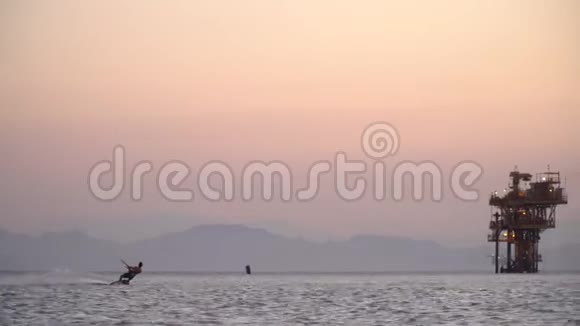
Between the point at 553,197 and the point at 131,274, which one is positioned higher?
the point at 553,197

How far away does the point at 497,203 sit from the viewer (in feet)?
446

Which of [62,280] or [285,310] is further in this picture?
[62,280]

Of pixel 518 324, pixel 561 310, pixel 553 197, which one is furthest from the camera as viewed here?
pixel 553 197

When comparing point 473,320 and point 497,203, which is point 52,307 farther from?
point 497,203

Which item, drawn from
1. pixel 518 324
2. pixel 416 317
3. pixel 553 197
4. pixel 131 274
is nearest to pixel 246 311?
pixel 416 317

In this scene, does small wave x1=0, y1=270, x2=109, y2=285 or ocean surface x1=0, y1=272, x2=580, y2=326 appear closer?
ocean surface x1=0, y1=272, x2=580, y2=326

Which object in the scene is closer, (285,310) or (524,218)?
(285,310)

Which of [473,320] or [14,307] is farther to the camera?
[14,307]

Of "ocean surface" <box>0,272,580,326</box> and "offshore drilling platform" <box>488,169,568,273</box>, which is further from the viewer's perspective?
"offshore drilling platform" <box>488,169,568,273</box>

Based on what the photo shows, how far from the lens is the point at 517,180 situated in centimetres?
13288

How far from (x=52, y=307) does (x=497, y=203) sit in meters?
95.0

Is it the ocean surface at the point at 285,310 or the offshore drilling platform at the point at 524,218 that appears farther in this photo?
the offshore drilling platform at the point at 524,218

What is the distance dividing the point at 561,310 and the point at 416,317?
7.69 metres

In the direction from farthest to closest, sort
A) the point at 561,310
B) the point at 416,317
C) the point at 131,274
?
the point at 131,274
the point at 561,310
the point at 416,317
